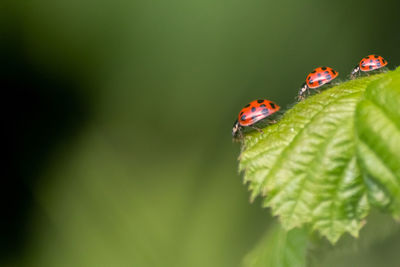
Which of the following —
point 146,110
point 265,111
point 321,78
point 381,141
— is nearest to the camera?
point 381,141

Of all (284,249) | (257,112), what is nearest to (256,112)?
(257,112)

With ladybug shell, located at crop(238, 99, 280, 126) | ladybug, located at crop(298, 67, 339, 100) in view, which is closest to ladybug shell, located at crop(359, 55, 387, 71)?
ladybug, located at crop(298, 67, 339, 100)

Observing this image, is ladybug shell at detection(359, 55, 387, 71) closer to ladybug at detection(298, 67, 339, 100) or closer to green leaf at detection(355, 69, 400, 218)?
ladybug at detection(298, 67, 339, 100)

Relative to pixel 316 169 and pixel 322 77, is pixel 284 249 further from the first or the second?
pixel 322 77

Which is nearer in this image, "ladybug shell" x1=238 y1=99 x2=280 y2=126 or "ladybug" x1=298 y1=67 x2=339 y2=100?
"ladybug shell" x1=238 y1=99 x2=280 y2=126

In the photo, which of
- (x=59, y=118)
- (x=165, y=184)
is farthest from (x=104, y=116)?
(x=165, y=184)

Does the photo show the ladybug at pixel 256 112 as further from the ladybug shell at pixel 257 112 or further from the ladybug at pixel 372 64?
the ladybug at pixel 372 64

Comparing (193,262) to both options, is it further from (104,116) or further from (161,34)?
(161,34)
